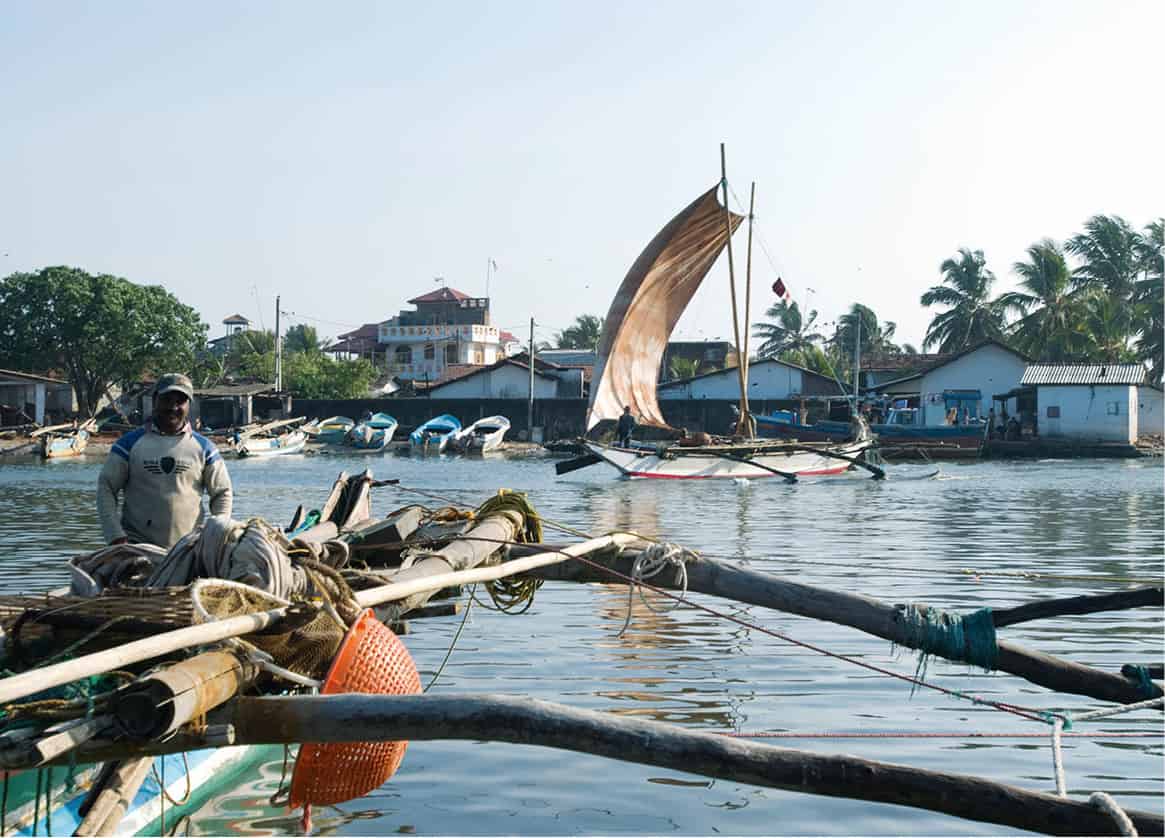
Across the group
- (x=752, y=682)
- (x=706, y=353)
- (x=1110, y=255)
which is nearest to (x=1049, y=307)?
(x=1110, y=255)

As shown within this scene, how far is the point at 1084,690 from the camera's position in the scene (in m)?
6.58

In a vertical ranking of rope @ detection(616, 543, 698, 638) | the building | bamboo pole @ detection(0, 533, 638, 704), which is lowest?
rope @ detection(616, 543, 698, 638)

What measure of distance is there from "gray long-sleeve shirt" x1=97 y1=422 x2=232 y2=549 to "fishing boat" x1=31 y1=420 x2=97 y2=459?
4423cm

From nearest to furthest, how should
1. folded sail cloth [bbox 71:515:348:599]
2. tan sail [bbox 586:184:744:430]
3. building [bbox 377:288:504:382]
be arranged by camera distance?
folded sail cloth [bbox 71:515:348:599] → tan sail [bbox 586:184:744:430] → building [bbox 377:288:504:382]

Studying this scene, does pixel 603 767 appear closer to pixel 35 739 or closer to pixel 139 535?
pixel 139 535

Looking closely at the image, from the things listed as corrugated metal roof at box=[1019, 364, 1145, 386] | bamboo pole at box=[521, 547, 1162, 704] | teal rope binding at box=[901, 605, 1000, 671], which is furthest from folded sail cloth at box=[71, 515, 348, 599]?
corrugated metal roof at box=[1019, 364, 1145, 386]

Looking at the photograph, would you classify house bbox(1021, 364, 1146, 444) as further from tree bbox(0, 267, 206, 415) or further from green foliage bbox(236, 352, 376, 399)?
tree bbox(0, 267, 206, 415)

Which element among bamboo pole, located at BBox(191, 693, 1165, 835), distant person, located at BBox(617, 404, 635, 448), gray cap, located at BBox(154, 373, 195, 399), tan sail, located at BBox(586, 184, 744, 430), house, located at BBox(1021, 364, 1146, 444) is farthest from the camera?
house, located at BBox(1021, 364, 1146, 444)

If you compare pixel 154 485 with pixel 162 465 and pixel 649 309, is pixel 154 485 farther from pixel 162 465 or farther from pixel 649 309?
pixel 649 309

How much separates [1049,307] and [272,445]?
3530cm

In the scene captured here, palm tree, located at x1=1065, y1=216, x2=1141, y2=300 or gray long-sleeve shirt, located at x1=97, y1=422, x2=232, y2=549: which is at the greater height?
palm tree, located at x1=1065, y1=216, x2=1141, y2=300

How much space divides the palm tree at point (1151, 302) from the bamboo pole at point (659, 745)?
56.4 meters

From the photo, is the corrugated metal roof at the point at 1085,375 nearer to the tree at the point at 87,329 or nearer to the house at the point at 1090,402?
the house at the point at 1090,402

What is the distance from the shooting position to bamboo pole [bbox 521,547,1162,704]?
6602 mm
